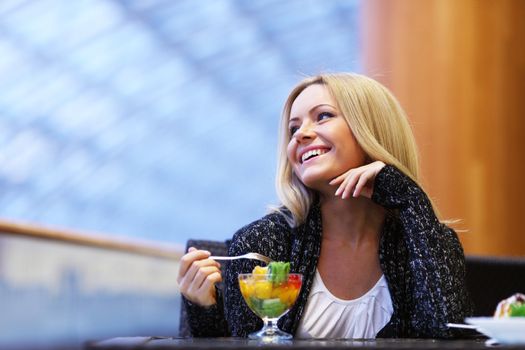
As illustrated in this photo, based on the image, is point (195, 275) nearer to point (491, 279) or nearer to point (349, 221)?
point (349, 221)

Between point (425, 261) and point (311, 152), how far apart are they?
440 millimetres

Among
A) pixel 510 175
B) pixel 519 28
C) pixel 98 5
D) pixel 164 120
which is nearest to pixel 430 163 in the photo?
pixel 510 175

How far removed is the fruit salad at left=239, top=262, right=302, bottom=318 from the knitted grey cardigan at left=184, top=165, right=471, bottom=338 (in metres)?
0.37

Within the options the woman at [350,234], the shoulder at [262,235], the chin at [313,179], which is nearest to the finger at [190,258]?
the woman at [350,234]

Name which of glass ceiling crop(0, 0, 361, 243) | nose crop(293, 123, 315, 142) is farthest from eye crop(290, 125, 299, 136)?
glass ceiling crop(0, 0, 361, 243)

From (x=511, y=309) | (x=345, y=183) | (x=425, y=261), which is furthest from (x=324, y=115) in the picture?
(x=511, y=309)

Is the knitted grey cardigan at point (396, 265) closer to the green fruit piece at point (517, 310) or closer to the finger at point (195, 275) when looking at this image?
the finger at point (195, 275)

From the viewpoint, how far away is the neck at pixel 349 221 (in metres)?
2.56

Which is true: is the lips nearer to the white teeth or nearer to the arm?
the white teeth

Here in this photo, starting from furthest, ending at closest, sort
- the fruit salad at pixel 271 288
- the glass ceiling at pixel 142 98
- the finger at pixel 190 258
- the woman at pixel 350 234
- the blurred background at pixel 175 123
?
the glass ceiling at pixel 142 98
the blurred background at pixel 175 123
the woman at pixel 350 234
the finger at pixel 190 258
the fruit salad at pixel 271 288

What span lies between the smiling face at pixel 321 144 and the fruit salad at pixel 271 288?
1.96 feet

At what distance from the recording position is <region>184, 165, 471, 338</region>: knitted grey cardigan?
2252mm

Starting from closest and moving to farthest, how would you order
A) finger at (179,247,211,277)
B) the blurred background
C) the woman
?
finger at (179,247,211,277)
the woman
the blurred background

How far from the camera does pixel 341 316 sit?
2344 mm
